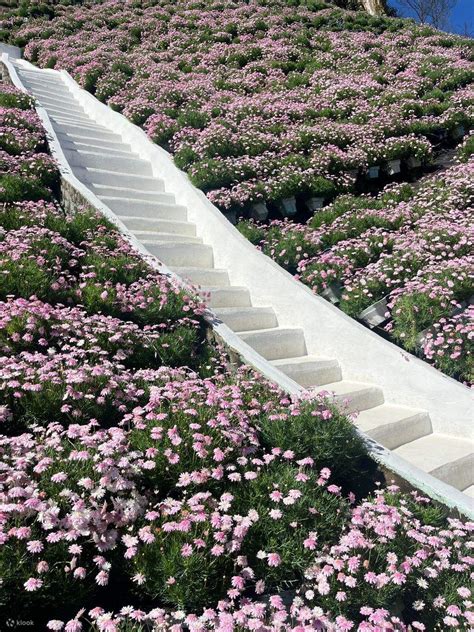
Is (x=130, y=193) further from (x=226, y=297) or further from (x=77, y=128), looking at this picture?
(x=77, y=128)

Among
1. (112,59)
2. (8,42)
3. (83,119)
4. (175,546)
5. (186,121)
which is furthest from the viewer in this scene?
(8,42)

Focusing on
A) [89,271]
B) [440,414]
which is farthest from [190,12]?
[440,414]

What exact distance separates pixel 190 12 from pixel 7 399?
22748 mm

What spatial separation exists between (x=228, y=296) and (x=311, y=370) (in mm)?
1735

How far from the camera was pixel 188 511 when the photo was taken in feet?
9.61

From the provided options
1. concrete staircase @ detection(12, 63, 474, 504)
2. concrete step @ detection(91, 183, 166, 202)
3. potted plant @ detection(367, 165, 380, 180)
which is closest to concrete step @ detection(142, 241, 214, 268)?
concrete staircase @ detection(12, 63, 474, 504)

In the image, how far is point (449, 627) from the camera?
9.28 ft

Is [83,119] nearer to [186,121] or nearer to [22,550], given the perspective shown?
[186,121]

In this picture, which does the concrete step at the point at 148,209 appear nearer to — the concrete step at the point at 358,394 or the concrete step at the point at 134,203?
the concrete step at the point at 134,203

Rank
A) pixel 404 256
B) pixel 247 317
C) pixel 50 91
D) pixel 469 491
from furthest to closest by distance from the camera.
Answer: pixel 50 91, pixel 404 256, pixel 247 317, pixel 469 491

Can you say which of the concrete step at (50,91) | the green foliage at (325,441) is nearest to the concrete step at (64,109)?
the concrete step at (50,91)

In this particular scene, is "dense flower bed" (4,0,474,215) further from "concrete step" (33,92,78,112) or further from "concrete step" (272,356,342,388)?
"concrete step" (272,356,342,388)

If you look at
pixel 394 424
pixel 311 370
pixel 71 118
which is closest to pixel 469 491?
pixel 394 424

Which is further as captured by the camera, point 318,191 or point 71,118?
point 71,118
